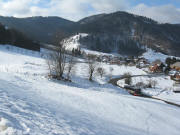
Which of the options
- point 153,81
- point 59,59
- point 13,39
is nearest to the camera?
point 59,59

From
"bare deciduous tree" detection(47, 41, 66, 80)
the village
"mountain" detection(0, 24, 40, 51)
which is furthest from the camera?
"mountain" detection(0, 24, 40, 51)

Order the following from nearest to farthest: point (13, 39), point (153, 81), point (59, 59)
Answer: point (59, 59) → point (153, 81) → point (13, 39)

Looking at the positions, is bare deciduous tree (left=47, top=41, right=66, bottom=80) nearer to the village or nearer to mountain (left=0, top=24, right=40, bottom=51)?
the village

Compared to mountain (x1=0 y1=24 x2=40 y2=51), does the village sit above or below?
below

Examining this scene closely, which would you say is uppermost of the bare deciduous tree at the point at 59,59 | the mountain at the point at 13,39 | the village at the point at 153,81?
the mountain at the point at 13,39

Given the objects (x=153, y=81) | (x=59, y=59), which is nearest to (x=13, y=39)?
(x=59, y=59)

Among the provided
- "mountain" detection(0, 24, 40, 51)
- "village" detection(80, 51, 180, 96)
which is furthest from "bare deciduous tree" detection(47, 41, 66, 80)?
"mountain" detection(0, 24, 40, 51)

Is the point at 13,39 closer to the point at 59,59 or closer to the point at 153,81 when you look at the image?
the point at 59,59

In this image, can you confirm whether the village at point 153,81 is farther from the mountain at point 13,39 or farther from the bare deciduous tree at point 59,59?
the mountain at point 13,39

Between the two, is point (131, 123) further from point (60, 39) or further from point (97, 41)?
point (97, 41)

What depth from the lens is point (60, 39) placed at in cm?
2411

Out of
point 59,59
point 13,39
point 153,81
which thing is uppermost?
point 13,39

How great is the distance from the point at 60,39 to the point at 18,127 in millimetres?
20307

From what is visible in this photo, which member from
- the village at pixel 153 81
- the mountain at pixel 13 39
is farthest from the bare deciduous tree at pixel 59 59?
the mountain at pixel 13 39
